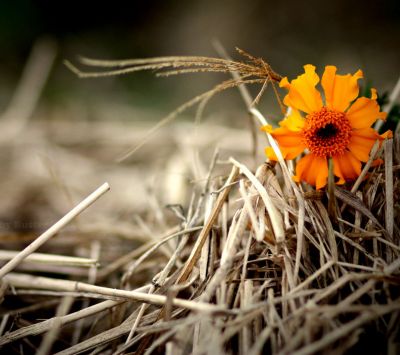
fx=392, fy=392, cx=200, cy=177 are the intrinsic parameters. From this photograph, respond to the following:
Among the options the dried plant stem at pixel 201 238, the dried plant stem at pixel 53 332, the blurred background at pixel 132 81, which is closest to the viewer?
the dried plant stem at pixel 53 332

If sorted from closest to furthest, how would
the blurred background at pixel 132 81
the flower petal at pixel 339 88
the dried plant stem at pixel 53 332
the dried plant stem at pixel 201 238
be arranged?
the dried plant stem at pixel 53 332 < the flower petal at pixel 339 88 < the dried plant stem at pixel 201 238 < the blurred background at pixel 132 81

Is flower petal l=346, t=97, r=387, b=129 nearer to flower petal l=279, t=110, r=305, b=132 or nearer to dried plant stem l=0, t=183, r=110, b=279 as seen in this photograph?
flower petal l=279, t=110, r=305, b=132

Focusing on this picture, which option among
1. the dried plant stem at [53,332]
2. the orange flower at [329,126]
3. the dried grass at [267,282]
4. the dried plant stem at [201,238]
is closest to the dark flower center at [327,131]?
the orange flower at [329,126]

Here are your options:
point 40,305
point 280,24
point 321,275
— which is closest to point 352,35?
point 280,24

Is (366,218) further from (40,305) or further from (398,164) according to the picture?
(40,305)

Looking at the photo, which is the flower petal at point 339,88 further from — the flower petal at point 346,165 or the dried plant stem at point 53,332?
the dried plant stem at point 53,332
